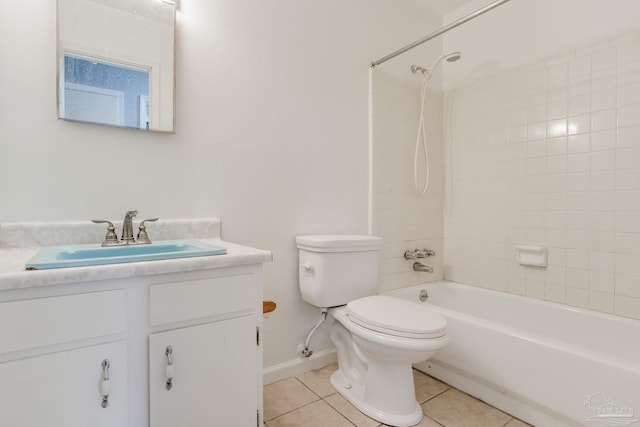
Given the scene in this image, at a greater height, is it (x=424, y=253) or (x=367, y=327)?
(x=424, y=253)

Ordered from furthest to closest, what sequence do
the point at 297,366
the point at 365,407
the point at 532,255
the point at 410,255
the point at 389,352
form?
the point at 410,255, the point at 532,255, the point at 297,366, the point at 365,407, the point at 389,352

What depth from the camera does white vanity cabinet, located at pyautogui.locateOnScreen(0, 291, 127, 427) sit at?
2.51 ft

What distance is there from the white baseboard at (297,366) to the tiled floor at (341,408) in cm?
3

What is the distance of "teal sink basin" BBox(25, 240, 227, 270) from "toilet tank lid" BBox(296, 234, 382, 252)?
0.58 meters

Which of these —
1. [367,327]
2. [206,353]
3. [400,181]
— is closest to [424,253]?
[400,181]

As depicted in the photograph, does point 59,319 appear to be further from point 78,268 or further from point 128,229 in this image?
point 128,229

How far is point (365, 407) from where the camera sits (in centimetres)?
149

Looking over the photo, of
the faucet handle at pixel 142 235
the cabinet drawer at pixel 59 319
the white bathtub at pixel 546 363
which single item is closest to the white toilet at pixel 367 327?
the white bathtub at pixel 546 363

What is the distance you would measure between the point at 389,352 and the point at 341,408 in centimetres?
41

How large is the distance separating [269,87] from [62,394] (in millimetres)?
1460

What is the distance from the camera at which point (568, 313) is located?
5.82 ft

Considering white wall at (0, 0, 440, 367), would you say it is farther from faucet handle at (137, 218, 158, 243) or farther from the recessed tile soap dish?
the recessed tile soap dish

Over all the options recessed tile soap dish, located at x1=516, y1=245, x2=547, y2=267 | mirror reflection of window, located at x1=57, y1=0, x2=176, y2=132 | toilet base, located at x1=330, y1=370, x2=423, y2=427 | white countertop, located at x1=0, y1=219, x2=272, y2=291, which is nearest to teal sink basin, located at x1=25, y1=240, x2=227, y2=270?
white countertop, located at x1=0, y1=219, x2=272, y2=291

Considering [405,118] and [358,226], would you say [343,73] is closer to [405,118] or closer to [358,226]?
[405,118]
